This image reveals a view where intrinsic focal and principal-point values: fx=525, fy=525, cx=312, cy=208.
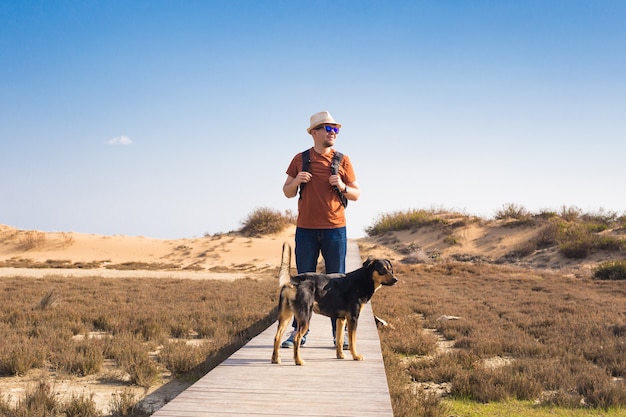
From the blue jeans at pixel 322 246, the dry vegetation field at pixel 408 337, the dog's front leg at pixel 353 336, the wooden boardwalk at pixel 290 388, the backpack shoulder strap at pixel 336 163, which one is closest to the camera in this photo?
the wooden boardwalk at pixel 290 388

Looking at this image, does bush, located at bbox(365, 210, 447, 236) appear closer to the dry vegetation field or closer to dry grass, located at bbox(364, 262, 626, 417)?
the dry vegetation field

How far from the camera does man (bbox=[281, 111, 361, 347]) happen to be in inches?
245

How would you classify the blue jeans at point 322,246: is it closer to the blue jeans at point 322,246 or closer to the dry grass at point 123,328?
the blue jeans at point 322,246

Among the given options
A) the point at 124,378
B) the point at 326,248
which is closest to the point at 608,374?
the point at 326,248

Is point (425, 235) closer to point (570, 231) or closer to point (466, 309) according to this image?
point (570, 231)

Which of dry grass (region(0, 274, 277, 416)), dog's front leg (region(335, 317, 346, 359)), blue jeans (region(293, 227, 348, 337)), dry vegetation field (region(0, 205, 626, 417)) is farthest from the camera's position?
dry grass (region(0, 274, 277, 416))

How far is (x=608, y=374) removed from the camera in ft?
23.8

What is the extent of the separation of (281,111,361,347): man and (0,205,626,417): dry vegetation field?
1.84 m

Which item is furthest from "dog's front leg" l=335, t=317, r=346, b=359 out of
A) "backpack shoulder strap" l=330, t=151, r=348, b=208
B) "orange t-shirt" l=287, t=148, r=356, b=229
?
"backpack shoulder strap" l=330, t=151, r=348, b=208

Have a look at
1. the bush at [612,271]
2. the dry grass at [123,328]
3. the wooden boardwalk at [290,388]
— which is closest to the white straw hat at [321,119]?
the wooden boardwalk at [290,388]

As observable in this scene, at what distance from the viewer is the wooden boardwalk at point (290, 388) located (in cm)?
434

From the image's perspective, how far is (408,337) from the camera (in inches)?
361

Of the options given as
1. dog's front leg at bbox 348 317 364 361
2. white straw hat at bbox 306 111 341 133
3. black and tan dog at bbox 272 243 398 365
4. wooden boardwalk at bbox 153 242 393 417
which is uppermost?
white straw hat at bbox 306 111 341 133

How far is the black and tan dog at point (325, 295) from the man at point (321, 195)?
1.87 feet
